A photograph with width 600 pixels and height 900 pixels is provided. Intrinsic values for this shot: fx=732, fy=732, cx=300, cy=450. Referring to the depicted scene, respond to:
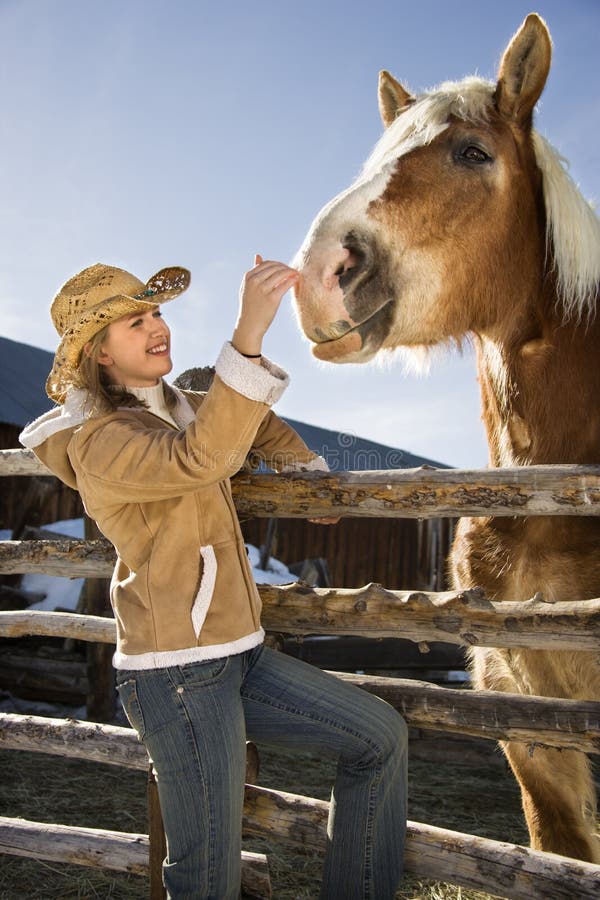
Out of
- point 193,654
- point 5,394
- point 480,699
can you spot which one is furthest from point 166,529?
point 5,394

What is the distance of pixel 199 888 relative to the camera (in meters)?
2.04

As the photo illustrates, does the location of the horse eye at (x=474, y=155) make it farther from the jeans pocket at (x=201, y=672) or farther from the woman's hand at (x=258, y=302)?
the jeans pocket at (x=201, y=672)

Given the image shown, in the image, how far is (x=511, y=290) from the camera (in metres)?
2.60

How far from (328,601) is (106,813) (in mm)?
3199

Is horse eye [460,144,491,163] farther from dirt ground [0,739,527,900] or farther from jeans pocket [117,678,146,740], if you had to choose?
dirt ground [0,739,527,900]

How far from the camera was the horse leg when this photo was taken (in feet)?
8.71

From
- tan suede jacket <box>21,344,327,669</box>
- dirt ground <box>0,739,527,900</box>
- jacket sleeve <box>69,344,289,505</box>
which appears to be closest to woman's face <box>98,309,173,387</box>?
tan suede jacket <box>21,344,327,669</box>

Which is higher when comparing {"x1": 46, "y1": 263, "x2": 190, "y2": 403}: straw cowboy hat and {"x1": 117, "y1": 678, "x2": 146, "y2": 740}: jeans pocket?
{"x1": 46, "y1": 263, "x2": 190, "y2": 403}: straw cowboy hat

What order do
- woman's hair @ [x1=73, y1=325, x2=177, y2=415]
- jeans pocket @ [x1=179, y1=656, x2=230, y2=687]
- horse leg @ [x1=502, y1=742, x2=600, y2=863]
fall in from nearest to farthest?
jeans pocket @ [x1=179, y1=656, x2=230, y2=687], woman's hair @ [x1=73, y1=325, x2=177, y2=415], horse leg @ [x1=502, y1=742, x2=600, y2=863]

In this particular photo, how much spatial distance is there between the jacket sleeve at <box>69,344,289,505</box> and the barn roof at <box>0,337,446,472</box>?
8209 mm

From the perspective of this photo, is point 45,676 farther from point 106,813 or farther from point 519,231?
point 519,231

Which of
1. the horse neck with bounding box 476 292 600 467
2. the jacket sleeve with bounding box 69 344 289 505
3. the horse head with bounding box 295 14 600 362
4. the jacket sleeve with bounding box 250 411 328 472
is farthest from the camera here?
the jacket sleeve with bounding box 250 411 328 472

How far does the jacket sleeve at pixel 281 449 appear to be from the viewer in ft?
9.05

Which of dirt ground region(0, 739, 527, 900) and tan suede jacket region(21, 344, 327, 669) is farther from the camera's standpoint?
dirt ground region(0, 739, 527, 900)
